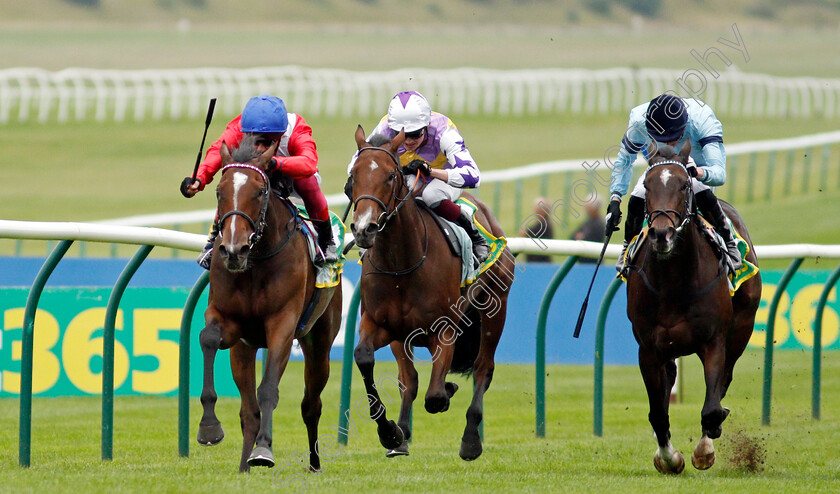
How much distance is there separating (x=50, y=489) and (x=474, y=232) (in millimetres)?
2967

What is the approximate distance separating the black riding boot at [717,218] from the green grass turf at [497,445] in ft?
3.60

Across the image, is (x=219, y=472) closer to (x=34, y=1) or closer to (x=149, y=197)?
(x=149, y=197)

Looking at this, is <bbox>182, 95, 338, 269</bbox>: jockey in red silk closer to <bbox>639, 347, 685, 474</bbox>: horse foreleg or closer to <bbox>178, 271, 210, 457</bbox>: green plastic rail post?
<bbox>178, 271, 210, 457</bbox>: green plastic rail post

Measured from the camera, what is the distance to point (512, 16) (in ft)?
248

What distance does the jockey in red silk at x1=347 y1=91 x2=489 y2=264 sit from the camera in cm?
676

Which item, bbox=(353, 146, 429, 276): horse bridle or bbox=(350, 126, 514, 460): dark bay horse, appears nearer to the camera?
bbox=(353, 146, 429, 276): horse bridle

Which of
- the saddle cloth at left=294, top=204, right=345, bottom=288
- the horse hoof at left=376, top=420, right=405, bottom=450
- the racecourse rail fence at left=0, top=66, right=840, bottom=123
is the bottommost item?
the horse hoof at left=376, top=420, right=405, bottom=450

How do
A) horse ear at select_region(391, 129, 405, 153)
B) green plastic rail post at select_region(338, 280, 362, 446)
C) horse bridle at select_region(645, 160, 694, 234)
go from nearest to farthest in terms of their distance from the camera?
horse bridle at select_region(645, 160, 694, 234) → horse ear at select_region(391, 129, 405, 153) → green plastic rail post at select_region(338, 280, 362, 446)

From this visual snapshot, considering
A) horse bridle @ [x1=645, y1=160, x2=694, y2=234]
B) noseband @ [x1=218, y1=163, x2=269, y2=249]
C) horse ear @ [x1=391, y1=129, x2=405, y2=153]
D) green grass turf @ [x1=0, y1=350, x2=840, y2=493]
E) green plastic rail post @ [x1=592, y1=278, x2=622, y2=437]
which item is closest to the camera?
noseband @ [x1=218, y1=163, x2=269, y2=249]

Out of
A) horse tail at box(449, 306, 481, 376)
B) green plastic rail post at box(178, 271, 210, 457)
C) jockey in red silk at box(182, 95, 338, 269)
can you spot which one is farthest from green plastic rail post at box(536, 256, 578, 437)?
green plastic rail post at box(178, 271, 210, 457)

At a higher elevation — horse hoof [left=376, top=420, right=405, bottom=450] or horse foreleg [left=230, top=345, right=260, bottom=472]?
horse foreleg [left=230, top=345, right=260, bottom=472]

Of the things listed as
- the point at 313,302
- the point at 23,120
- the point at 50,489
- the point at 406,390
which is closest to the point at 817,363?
the point at 406,390

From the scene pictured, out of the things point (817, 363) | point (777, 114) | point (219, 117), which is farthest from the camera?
point (777, 114)

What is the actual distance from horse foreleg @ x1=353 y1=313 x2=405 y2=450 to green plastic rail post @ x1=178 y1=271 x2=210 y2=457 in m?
0.93
